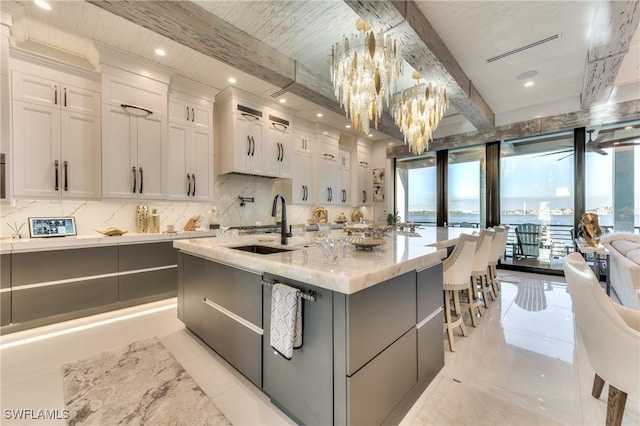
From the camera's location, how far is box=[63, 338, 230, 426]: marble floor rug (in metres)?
1.51

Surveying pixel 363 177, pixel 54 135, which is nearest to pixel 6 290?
pixel 54 135

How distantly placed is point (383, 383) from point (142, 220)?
361 cm

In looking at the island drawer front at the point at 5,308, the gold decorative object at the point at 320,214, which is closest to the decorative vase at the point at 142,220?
the island drawer front at the point at 5,308

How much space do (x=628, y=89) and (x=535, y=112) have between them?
1118 mm

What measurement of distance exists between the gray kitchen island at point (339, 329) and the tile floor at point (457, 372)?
0.44 feet

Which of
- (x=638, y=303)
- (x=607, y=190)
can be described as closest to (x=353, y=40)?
(x=638, y=303)

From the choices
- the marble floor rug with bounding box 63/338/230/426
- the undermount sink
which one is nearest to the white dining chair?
the undermount sink

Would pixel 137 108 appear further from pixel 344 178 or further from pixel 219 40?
pixel 344 178

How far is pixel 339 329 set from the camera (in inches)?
47.7

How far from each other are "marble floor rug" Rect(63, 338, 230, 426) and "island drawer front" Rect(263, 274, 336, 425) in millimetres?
399

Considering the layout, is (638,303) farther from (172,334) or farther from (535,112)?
(172,334)

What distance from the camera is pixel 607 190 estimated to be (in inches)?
170

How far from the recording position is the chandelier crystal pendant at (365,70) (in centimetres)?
249

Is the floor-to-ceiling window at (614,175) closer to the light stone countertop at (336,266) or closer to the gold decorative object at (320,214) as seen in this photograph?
the light stone countertop at (336,266)
